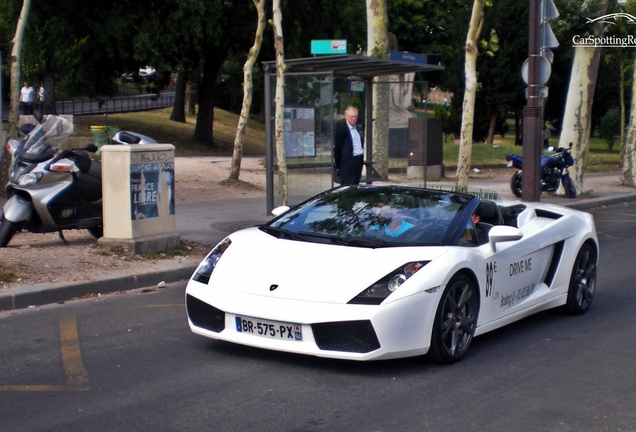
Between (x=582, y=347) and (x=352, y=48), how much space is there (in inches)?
1199

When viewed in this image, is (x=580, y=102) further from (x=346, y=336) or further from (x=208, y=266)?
(x=346, y=336)

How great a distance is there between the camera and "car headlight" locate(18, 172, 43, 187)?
1010 centimetres

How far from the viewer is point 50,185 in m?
10.2

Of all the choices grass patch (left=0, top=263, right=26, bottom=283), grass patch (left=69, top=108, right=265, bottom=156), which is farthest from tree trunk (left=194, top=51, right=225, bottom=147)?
grass patch (left=0, top=263, right=26, bottom=283)

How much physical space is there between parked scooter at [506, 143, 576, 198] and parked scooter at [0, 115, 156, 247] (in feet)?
37.3

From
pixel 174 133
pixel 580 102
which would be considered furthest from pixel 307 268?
pixel 174 133

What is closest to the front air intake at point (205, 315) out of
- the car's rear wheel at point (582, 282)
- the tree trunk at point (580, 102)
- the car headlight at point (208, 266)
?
the car headlight at point (208, 266)

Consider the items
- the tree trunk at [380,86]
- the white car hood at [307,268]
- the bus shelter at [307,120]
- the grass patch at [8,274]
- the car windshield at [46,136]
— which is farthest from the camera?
the tree trunk at [380,86]

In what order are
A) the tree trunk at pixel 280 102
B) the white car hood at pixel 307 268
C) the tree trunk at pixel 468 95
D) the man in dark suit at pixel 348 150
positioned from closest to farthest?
1. the white car hood at pixel 307 268
2. the man in dark suit at pixel 348 150
3. the tree trunk at pixel 280 102
4. the tree trunk at pixel 468 95

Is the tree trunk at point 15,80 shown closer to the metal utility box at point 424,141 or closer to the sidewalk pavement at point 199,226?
the sidewalk pavement at point 199,226

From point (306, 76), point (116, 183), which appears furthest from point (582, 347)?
point (306, 76)

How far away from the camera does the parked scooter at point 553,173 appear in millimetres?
19875

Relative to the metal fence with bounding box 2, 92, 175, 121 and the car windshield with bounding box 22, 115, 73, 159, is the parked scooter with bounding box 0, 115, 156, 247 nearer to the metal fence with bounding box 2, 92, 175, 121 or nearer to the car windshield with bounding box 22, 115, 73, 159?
the car windshield with bounding box 22, 115, 73, 159

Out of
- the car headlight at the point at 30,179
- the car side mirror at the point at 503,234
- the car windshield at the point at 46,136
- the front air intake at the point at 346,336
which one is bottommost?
the front air intake at the point at 346,336
